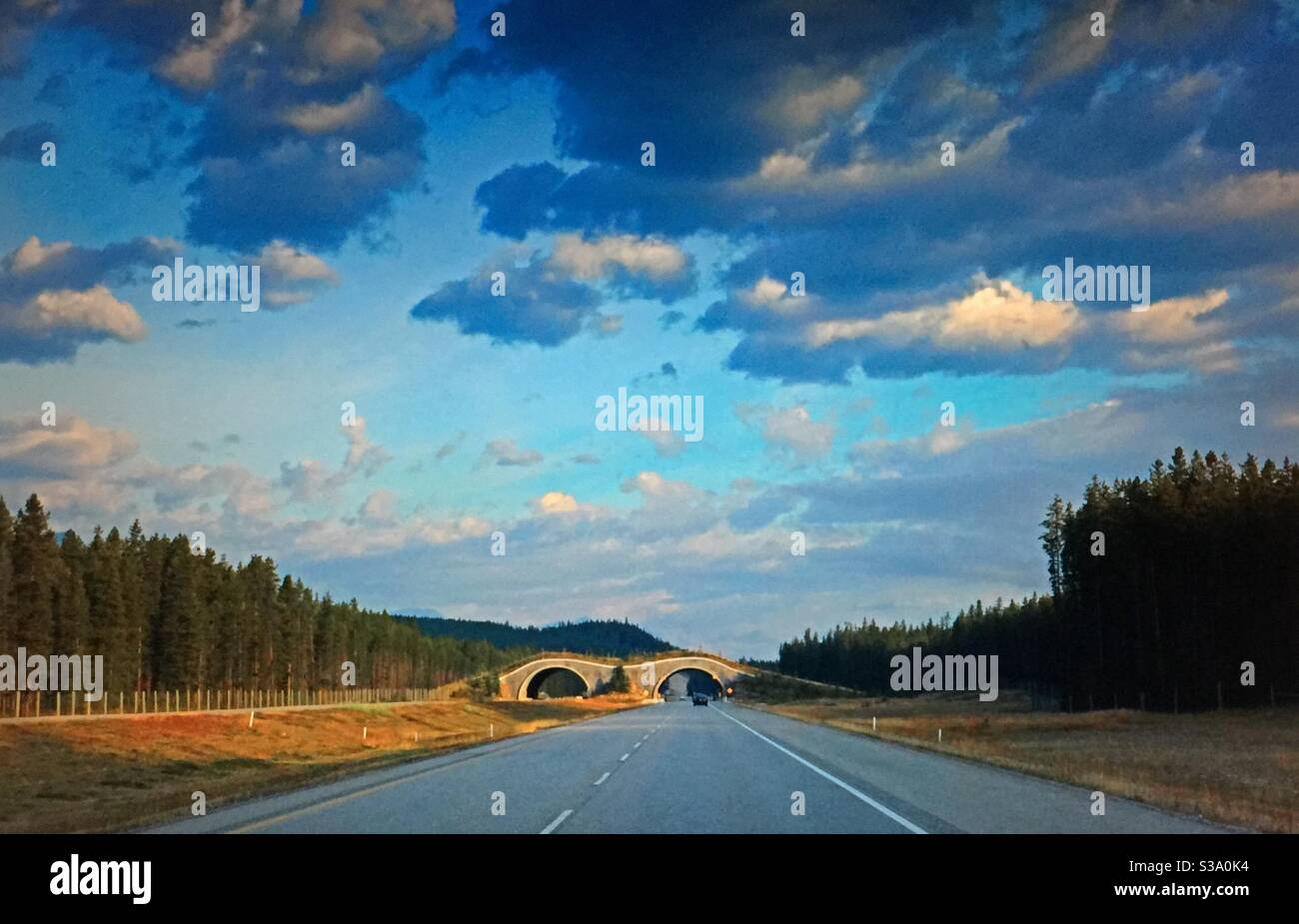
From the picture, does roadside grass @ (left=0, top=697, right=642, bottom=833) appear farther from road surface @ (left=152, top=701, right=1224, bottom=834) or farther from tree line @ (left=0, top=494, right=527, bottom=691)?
tree line @ (left=0, top=494, right=527, bottom=691)

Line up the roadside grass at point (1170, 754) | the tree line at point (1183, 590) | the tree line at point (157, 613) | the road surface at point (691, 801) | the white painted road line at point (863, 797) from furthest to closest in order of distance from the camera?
the tree line at point (157, 613)
the tree line at point (1183, 590)
the roadside grass at point (1170, 754)
the road surface at point (691, 801)
the white painted road line at point (863, 797)

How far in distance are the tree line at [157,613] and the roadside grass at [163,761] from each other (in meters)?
22.2

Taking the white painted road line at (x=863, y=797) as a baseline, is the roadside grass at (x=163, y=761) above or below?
below

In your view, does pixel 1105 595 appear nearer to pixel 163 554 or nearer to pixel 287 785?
pixel 287 785

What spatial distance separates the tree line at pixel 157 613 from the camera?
8138cm

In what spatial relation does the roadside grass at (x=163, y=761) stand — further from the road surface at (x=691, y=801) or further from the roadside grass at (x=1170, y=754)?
the roadside grass at (x=1170, y=754)

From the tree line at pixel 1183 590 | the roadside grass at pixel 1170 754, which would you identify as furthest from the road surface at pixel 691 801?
the tree line at pixel 1183 590

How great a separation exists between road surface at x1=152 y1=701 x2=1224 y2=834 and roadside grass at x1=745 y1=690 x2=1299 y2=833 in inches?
43.0

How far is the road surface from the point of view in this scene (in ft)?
49.6

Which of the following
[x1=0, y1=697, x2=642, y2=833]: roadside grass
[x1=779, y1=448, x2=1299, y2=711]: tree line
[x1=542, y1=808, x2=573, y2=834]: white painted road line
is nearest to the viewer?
[x1=542, y1=808, x2=573, y2=834]: white painted road line

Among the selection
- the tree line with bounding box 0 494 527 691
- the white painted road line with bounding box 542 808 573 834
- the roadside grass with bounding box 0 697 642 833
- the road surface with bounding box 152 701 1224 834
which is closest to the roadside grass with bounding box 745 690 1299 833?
the road surface with bounding box 152 701 1224 834
